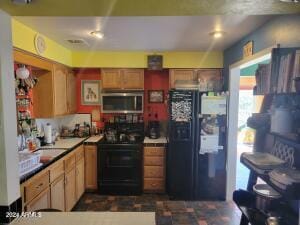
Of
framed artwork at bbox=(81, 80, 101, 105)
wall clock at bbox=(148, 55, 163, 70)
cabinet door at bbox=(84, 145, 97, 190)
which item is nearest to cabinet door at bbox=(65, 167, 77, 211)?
cabinet door at bbox=(84, 145, 97, 190)

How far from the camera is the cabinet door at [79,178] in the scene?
11.5 feet

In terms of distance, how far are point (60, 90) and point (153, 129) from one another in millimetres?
1691

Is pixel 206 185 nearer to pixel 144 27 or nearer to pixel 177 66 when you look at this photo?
pixel 177 66

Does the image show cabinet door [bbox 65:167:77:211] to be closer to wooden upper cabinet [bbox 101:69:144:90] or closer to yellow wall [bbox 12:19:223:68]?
wooden upper cabinet [bbox 101:69:144:90]

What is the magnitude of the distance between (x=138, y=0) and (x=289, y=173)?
1.40m

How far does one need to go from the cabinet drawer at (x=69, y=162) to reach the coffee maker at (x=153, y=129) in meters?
1.42

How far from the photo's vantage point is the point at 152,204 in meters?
3.59

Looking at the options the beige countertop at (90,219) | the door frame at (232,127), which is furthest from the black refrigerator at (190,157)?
the beige countertop at (90,219)

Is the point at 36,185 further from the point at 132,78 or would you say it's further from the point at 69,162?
the point at 132,78

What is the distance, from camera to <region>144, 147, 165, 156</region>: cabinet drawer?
12.7 feet

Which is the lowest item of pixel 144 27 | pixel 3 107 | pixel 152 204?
pixel 152 204

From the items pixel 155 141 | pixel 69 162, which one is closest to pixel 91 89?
pixel 155 141

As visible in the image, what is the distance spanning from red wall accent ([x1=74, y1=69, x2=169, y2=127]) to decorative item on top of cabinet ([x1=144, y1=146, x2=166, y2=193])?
0.78 metres

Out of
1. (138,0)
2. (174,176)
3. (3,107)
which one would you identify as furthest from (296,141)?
(174,176)
